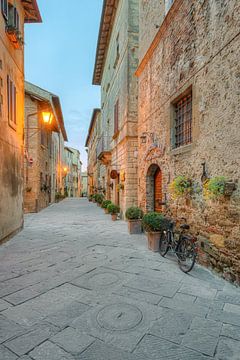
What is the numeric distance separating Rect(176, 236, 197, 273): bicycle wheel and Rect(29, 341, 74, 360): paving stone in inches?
109

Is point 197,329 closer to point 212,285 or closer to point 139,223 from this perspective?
→ point 212,285

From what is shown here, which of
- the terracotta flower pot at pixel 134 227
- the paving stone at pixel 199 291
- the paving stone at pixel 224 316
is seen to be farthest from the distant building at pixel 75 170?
the paving stone at pixel 224 316

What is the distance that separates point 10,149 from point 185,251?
5858 millimetres

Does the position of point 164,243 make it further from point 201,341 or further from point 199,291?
point 201,341

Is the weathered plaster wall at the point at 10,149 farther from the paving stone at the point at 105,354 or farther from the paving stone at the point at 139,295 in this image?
the paving stone at the point at 105,354

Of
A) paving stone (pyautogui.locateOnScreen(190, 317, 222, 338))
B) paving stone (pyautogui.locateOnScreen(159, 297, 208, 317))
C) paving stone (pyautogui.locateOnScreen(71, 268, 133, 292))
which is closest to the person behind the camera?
paving stone (pyautogui.locateOnScreen(190, 317, 222, 338))

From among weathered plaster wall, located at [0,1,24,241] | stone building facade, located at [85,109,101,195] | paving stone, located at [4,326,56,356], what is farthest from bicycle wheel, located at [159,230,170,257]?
stone building facade, located at [85,109,101,195]

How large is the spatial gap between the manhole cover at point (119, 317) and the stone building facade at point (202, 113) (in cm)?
194

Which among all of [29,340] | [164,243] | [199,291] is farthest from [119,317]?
[164,243]

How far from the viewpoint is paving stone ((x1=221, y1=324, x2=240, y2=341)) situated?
2.48 meters

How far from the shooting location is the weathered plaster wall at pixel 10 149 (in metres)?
6.41

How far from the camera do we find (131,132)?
391 inches

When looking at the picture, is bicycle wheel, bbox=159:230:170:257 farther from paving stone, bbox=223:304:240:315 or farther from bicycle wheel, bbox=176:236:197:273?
paving stone, bbox=223:304:240:315

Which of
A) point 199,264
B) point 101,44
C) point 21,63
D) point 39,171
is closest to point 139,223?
point 199,264
